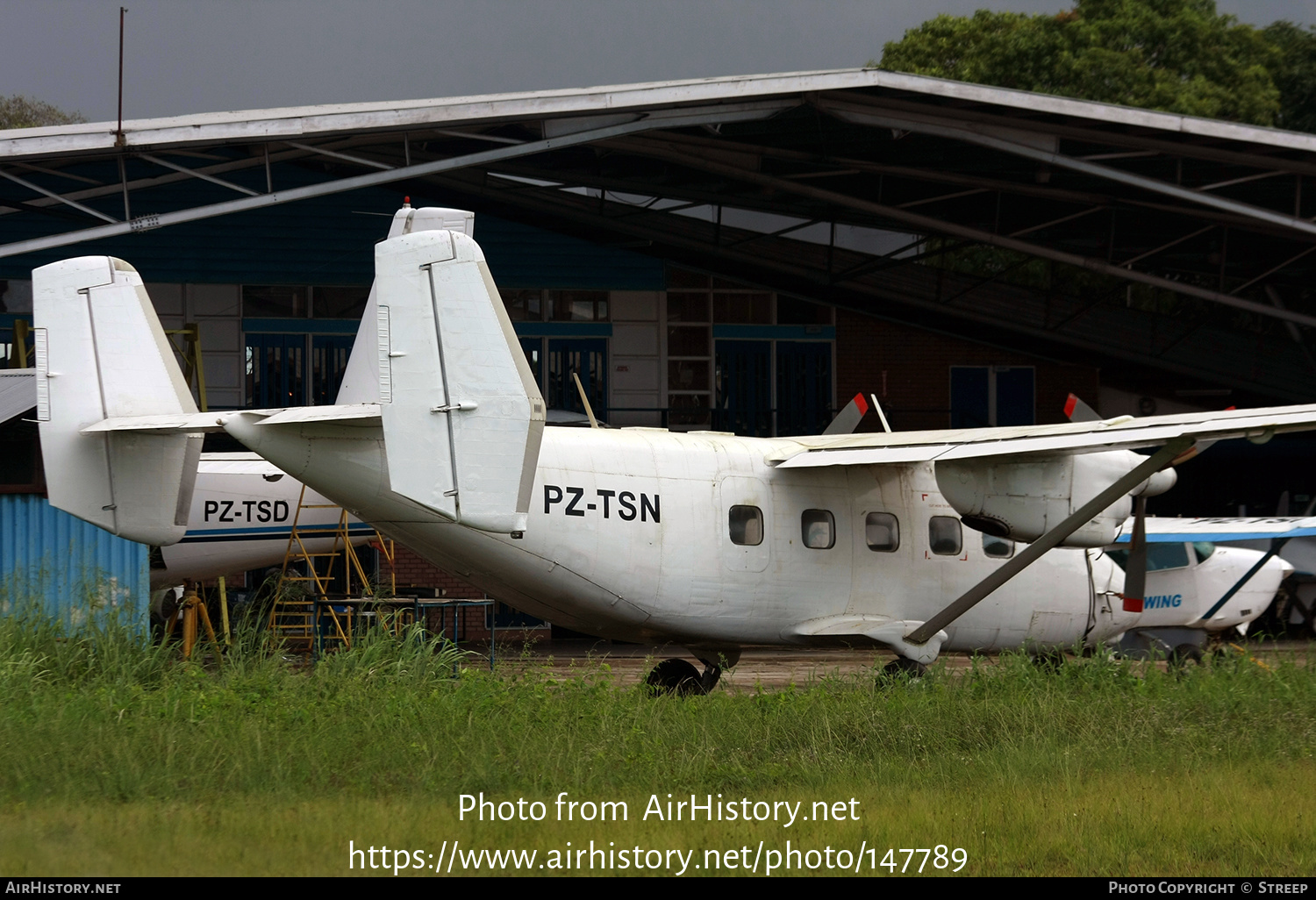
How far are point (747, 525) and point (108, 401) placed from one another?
5748mm

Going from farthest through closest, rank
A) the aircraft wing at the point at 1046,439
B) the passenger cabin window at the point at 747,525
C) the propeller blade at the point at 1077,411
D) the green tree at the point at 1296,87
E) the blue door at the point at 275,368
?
the green tree at the point at 1296,87, the blue door at the point at 275,368, the propeller blade at the point at 1077,411, the passenger cabin window at the point at 747,525, the aircraft wing at the point at 1046,439

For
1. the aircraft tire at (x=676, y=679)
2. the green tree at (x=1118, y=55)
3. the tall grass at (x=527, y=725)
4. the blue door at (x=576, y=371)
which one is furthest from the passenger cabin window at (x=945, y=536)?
the green tree at (x=1118, y=55)

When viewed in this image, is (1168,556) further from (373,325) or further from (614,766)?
(373,325)

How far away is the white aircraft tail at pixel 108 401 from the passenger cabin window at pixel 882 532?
6.52 m

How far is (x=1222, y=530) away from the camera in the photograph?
17.6 m

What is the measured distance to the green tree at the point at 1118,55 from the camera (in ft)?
106

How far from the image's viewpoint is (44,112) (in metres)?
46.8

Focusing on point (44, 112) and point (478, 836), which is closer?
point (478, 836)

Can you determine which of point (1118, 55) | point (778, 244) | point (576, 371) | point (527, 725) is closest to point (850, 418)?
point (527, 725)

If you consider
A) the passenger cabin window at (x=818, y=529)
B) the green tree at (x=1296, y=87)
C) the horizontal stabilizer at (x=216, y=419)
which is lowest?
the passenger cabin window at (x=818, y=529)

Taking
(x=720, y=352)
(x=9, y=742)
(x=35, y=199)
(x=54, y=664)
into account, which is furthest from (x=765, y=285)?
(x=9, y=742)

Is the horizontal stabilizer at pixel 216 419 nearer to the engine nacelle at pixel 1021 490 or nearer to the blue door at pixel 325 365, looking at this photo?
the engine nacelle at pixel 1021 490
